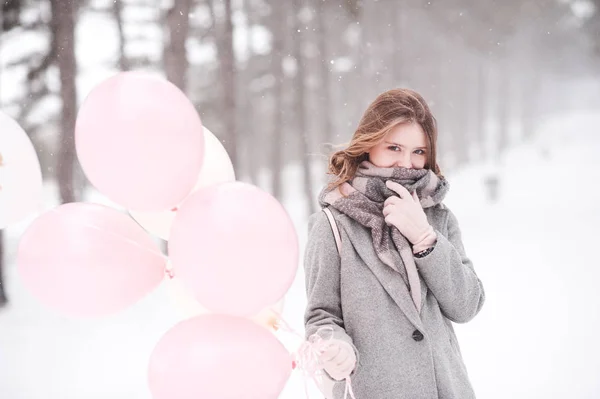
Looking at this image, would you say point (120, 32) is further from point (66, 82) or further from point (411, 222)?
point (411, 222)

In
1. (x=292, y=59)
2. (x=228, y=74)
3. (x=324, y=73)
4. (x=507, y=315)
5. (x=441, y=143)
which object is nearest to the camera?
(x=507, y=315)

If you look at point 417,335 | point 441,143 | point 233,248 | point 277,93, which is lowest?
point 441,143

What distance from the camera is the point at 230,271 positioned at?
0.95 m

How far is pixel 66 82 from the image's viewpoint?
3770mm

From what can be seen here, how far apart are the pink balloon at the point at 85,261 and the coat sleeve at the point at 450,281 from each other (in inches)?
22.8

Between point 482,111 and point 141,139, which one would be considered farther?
point 482,111

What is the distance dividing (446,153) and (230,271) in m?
4.68

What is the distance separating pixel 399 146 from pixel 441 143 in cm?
429

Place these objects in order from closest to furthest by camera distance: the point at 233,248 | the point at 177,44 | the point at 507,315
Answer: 1. the point at 233,248
2. the point at 507,315
3. the point at 177,44

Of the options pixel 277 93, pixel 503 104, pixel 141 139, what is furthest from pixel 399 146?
pixel 503 104

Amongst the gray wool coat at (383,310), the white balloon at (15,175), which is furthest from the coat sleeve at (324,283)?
the white balloon at (15,175)

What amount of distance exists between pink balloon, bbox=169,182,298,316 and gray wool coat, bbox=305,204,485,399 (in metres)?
0.12

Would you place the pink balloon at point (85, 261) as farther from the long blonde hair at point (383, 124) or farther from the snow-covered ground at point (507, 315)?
the snow-covered ground at point (507, 315)

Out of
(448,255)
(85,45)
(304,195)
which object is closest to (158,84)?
(448,255)
